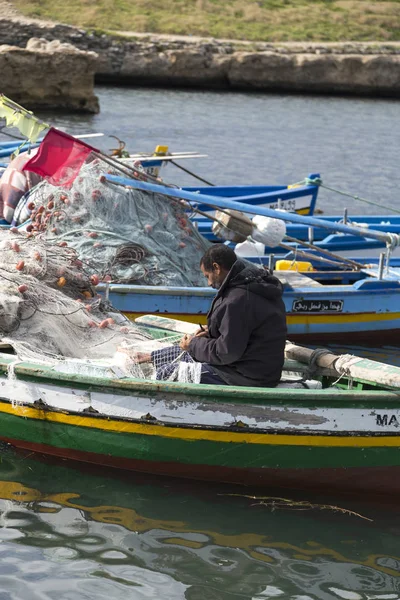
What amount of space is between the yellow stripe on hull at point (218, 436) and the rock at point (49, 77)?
2568 centimetres

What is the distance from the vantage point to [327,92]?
44750 millimetres

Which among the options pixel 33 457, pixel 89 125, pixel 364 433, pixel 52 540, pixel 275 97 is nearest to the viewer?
pixel 52 540

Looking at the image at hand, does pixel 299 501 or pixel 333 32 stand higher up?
pixel 333 32

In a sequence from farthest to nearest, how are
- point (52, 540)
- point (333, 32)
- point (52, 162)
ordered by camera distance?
point (333, 32) → point (52, 162) → point (52, 540)

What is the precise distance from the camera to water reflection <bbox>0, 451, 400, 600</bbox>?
6387 millimetres

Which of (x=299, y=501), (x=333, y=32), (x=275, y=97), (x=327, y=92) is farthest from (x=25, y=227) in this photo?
(x=333, y=32)

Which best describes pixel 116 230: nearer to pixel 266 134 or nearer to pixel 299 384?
pixel 299 384

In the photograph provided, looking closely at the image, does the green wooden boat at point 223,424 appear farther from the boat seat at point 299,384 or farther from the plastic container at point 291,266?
the plastic container at point 291,266

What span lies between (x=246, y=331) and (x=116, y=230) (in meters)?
4.48

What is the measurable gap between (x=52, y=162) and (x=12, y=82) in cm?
2237

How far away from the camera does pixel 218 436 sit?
7.49 m

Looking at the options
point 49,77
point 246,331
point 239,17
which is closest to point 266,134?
point 49,77

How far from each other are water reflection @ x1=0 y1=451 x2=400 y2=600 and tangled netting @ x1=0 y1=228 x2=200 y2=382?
0.90 m

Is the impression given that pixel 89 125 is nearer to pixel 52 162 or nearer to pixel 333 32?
pixel 52 162
